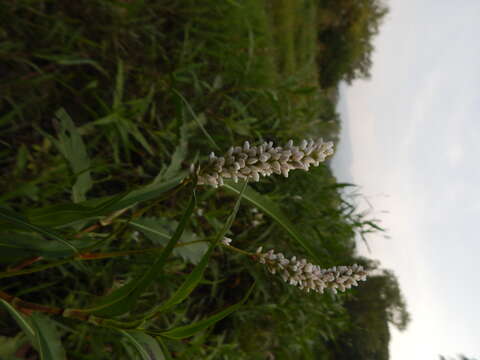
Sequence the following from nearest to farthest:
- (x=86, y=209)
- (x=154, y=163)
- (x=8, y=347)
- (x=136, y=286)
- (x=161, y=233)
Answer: (x=136, y=286)
(x=86, y=209)
(x=161, y=233)
(x=8, y=347)
(x=154, y=163)

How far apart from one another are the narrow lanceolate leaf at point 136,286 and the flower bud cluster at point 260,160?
0.52ft

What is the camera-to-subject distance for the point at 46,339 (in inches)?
34.5

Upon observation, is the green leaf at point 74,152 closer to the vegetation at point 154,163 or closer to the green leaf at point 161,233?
the vegetation at point 154,163

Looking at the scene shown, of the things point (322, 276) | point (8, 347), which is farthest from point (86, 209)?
point (8, 347)

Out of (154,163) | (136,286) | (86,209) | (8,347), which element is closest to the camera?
(136,286)

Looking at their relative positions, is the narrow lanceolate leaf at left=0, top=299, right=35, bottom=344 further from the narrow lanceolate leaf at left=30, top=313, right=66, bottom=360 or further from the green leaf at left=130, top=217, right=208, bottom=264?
the green leaf at left=130, top=217, right=208, bottom=264

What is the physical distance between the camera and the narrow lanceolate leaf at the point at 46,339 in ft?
2.80

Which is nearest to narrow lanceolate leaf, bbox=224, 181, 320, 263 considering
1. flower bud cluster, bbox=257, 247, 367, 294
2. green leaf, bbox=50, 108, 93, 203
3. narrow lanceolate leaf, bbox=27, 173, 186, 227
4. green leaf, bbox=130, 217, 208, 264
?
flower bud cluster, bbox=257, 247, 367, 294

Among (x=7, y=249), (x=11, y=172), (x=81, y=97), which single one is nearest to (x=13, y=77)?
(x=81, y=97)

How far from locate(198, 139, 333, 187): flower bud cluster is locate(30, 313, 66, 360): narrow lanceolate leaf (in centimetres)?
59

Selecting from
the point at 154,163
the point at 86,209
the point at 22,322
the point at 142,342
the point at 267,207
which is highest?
the point at 154,163

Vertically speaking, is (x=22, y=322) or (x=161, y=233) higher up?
(x=161, y=233)

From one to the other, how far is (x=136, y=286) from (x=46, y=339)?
37 cm

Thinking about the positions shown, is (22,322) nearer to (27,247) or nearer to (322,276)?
(27,247)
